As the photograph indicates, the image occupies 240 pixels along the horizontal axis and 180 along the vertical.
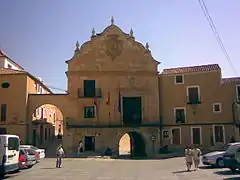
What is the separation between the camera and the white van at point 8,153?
1798 centimetres

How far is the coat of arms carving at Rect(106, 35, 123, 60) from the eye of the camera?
43875 millimetres

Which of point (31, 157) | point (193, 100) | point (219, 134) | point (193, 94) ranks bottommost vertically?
point (31, 157)

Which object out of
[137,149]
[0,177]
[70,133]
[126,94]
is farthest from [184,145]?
[0,177]

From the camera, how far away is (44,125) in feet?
160

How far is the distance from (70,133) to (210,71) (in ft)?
66.2

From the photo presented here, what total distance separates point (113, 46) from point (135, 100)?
7913 mm

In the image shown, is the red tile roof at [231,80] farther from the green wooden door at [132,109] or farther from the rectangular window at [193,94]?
the green wooden door at [132,109]

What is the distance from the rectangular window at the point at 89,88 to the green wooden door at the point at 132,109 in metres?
4.34

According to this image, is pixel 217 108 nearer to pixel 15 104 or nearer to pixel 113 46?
pixel 113 46

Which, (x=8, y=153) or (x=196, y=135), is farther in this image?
(x=196, y=135)

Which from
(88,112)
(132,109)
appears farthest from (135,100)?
(88,112)

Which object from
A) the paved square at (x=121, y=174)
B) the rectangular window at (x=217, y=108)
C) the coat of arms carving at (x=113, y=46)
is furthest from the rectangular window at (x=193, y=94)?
the paved square at (x=121, y=174)

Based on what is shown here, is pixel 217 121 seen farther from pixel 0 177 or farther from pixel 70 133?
pixel 0 177

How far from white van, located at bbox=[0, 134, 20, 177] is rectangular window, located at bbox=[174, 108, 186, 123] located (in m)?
27.6
